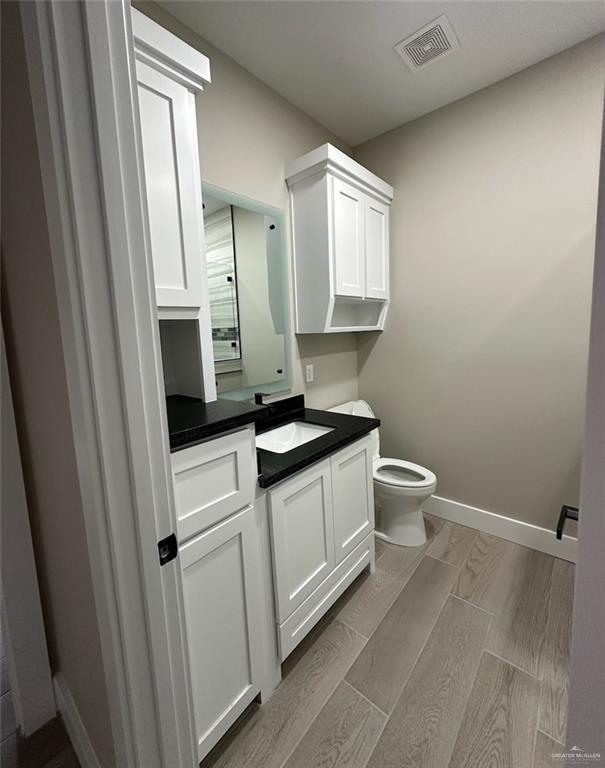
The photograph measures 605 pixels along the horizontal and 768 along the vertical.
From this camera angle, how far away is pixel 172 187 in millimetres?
1111

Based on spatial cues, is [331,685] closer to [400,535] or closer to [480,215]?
[400,535]

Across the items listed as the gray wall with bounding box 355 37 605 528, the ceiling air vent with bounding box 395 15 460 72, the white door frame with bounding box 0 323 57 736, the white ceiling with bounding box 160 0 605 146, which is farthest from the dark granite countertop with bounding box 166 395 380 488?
the ceiling air vent with bounding box 395 15 460 72

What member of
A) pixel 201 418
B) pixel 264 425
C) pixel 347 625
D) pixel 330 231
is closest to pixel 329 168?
pixel 330 231

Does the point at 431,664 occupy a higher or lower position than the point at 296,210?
lower

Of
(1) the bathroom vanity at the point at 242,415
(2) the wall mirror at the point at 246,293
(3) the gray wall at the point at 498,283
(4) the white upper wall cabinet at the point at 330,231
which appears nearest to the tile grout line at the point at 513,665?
(1) the bathroom vanity at the point at 242,415

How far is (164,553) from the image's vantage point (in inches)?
28.2

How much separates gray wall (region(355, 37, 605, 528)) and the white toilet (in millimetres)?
291

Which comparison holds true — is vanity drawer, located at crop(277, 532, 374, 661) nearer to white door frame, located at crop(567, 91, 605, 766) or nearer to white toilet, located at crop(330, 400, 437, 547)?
white toilet, located at crop(330, 400, 437, 547)

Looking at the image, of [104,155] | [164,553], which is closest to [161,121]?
[104,155]

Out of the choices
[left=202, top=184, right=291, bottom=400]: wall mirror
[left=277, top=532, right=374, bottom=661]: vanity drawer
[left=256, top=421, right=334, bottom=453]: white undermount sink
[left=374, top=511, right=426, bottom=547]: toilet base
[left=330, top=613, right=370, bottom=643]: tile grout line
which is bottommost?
[left=330, top=613, right=370, bottom=643]: tile grout line

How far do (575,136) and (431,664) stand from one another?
2541 millimetres

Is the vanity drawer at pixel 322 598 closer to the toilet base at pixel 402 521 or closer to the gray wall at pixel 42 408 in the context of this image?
the toilet base at pixel 402 521

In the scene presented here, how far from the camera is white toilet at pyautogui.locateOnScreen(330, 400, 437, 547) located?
1.93 meters

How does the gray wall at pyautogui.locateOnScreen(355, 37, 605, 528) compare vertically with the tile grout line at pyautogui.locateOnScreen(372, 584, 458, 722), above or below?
above
